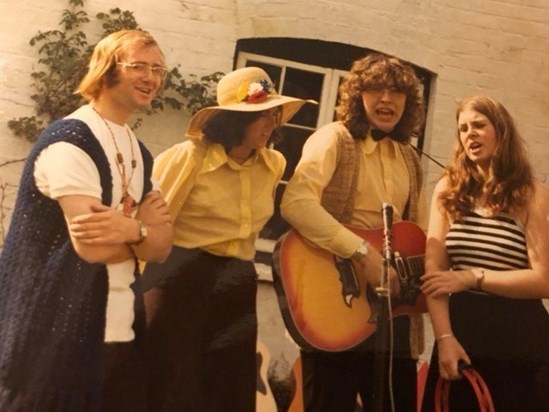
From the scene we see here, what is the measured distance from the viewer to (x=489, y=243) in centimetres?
123

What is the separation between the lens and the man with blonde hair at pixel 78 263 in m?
0.95

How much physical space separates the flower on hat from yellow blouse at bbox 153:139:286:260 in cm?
9

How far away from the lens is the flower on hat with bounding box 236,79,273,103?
1227 millimetres

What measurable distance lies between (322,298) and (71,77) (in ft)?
1.75

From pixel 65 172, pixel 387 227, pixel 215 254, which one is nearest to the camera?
pixel 65 172

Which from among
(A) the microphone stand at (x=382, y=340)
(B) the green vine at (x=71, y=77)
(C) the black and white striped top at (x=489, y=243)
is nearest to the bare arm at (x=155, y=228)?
(B) the green vine at (x=71, y=77)

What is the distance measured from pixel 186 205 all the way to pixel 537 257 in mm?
566

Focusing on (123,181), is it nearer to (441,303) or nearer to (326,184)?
(326,184)

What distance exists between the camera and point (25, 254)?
3.13ft

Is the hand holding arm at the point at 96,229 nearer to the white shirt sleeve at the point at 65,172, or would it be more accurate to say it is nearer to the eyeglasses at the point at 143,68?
the white shirt sleeve at the point at 65,172

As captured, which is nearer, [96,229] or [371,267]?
[96,229]

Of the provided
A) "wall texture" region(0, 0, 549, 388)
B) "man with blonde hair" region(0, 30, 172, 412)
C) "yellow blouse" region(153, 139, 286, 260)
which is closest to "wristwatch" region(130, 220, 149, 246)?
"man with blonde hair" region(0, 30, 172, 412)

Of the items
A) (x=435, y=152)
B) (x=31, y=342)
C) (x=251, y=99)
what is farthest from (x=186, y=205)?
(x=435, y=152)

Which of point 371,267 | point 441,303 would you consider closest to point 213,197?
point 371,267
